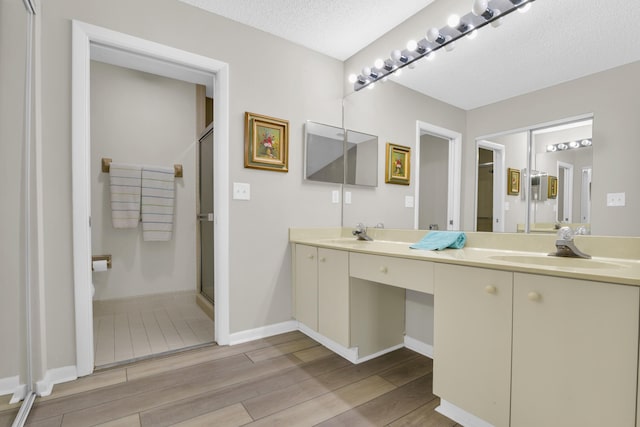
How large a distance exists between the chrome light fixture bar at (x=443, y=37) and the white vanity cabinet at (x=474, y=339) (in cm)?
131

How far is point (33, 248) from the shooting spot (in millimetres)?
1437

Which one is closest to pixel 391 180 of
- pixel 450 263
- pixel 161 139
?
pixel 450 263

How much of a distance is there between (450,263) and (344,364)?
3.16 feet

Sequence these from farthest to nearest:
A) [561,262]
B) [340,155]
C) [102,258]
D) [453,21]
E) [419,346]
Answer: [102,258], [340,155], [419,346], [453,21], [561,262]

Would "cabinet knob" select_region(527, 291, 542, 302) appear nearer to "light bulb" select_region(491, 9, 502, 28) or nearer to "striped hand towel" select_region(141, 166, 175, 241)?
"light bulb" select_region(491, 9, 502, 28)

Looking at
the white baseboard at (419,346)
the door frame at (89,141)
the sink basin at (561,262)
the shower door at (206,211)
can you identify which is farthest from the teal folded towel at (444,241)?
the shower door at (206,211)

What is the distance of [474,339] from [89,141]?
2.10 m

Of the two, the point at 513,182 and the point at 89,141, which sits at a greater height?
the point at 89,141

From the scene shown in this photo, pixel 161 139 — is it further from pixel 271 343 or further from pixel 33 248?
pixel 271 343

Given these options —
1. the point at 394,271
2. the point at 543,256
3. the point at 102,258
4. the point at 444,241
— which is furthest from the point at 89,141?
the point at 543,256

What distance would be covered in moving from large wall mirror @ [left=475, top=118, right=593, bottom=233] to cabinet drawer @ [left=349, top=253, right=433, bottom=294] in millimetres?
573

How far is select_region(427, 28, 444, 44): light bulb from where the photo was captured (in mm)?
1742

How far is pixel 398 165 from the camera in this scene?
84.1 inches

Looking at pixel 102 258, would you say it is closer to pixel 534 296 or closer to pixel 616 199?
pixel 534 296
